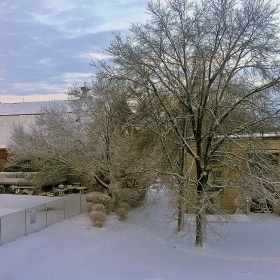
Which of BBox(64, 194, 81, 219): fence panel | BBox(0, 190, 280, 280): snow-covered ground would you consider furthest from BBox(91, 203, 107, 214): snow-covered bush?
BBox(64, 194, 81, 219): fence panel

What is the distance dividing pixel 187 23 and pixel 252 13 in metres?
2.94

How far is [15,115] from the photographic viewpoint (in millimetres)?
36938

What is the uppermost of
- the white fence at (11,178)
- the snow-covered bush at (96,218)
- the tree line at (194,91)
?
the tree line at (194,91)

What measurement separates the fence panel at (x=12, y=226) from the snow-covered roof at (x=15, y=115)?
18.2 m

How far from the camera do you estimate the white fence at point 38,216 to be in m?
15.2

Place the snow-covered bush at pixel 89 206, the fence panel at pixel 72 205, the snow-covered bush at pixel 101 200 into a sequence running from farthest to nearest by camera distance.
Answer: the snow-covered bush at pixel 101 200 → the snow-covered bush at pixel 89 206 → the fence panel at pixel 72 205

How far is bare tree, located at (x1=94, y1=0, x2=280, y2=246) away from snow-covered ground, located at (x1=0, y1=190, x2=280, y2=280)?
2.11 m

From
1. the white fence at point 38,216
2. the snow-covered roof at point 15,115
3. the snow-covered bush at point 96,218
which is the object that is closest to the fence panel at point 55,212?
the white fence at point 38,216

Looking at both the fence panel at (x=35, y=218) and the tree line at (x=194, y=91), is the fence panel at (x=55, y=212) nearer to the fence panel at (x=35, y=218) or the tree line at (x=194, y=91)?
the fence panel at (x=35, y=218)

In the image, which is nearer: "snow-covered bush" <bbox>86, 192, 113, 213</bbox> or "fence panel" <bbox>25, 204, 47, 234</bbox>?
"fence panel" <bbox>25, 204, 47, 234</bbox>

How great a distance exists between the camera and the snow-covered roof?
34766mm

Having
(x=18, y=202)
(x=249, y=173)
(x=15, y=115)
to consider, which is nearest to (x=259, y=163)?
(x=249, y=173)

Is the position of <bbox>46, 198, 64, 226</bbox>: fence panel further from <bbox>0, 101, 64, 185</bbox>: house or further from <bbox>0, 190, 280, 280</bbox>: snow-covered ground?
<bbox>0, 101, 64, 185</bbox>: house

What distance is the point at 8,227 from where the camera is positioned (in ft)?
50.2
